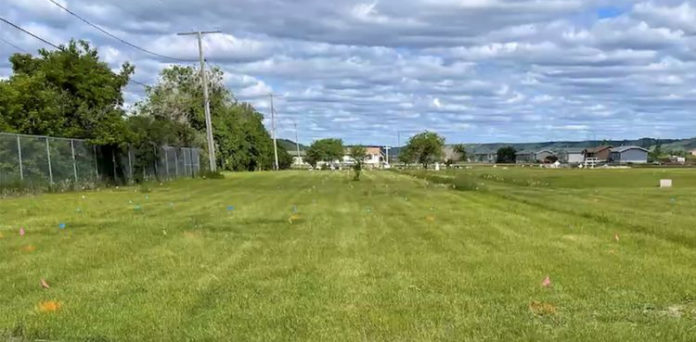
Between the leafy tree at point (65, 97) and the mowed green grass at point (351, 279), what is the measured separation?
659 inches

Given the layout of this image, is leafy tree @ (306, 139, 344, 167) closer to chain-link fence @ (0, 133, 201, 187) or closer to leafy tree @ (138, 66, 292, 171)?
leafy tree @ (138, 66, 292, 171)

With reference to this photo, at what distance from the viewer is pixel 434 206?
18797 mm

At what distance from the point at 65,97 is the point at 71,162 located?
416 cm

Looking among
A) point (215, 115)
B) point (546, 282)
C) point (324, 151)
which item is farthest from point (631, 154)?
point (546, 282)

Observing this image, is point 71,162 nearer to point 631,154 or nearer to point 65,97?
point 65,97

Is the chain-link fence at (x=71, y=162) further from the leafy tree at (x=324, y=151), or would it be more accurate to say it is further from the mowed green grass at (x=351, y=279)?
the leafy tree at (x=324, y=151)

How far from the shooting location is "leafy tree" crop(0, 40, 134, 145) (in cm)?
2941

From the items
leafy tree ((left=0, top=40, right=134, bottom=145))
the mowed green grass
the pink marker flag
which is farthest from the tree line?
the pink marker flag

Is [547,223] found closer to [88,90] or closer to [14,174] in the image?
[14,174]

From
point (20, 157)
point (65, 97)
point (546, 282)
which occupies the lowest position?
point (546, 282)

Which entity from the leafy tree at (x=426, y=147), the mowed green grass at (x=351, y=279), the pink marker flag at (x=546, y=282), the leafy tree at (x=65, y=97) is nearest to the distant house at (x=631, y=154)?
the leafy tree at (x=426, y=147)

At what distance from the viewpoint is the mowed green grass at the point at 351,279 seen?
5637 mm

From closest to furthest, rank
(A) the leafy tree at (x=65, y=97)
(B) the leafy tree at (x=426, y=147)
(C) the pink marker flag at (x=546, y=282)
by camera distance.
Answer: (C) the pink marker flag at (x=546, y=282) → (A) the leafy tree at (x=65, y=97) → (B) the leafy tree at (x=426, y=147)

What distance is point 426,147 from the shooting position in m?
84.0
